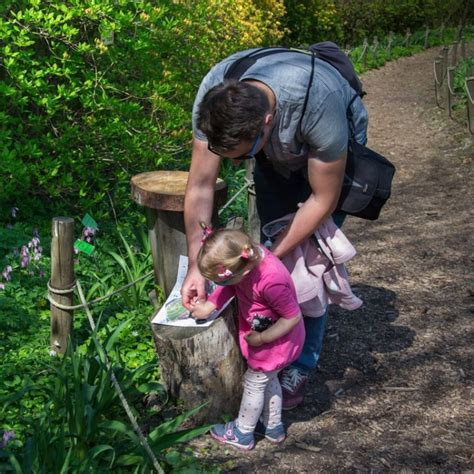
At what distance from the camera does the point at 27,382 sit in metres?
3.26

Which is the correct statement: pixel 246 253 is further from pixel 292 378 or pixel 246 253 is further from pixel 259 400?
pixel 292 378

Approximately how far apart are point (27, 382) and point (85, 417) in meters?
0.50

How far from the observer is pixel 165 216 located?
12.8 ft

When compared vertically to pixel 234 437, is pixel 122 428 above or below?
above

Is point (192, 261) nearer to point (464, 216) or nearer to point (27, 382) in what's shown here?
point (27, 382)

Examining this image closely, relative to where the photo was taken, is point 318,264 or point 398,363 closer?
point 318,264

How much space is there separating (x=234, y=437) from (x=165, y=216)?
1259 mm

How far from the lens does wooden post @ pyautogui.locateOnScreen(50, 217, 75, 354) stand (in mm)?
3221

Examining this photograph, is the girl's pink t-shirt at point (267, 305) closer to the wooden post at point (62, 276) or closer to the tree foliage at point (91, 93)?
the wooden post at point (62, 276)

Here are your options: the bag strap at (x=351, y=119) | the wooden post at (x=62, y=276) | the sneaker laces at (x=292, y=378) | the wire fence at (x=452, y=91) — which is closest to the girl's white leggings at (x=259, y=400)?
the sneaker laces at (x=292, y=378)

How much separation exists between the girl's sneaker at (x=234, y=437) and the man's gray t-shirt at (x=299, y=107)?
1.14 metres

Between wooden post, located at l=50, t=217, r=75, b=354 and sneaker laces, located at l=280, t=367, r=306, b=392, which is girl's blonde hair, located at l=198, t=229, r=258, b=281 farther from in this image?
sneaker laces, located at l=280, t=367, r=306, b=392

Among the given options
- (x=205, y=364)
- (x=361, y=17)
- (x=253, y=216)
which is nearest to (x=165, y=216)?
(x=253, y=216)

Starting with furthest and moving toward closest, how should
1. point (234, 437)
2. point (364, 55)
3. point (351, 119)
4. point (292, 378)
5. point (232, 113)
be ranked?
1. point (364, 55)
2. point (292, 378)
3. point (234, 437)
4. point (351, 119)
5. point (232, 113)
